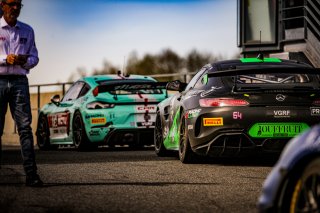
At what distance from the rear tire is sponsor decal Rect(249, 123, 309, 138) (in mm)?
1037

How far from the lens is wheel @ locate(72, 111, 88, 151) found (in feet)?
57.8

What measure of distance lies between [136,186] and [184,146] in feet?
10.1

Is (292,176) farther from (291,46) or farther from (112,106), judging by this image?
(291,46)

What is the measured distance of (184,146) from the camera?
1253cm

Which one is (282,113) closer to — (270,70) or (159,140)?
(270,70)

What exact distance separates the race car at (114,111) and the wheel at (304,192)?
39.2ft

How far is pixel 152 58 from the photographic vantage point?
81.1 metres

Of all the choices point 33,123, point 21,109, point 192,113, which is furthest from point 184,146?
point 33,123

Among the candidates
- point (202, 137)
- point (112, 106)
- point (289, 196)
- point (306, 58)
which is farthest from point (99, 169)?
point (306, 58)

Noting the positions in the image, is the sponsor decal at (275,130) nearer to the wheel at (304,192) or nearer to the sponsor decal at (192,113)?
the sponsor decal at (192,113)

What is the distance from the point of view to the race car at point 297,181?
5.32 metres

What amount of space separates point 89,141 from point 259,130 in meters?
6.56

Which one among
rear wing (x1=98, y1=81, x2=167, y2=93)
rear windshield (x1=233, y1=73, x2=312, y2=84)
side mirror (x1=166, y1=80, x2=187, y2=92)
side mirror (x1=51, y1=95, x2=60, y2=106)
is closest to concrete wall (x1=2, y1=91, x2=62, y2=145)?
side mirror (x1=51, y1=95, x2=60, y2=106)

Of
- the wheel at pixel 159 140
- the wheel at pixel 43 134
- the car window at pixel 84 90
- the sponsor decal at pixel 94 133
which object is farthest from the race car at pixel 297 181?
the wheel at pixel 43 134
